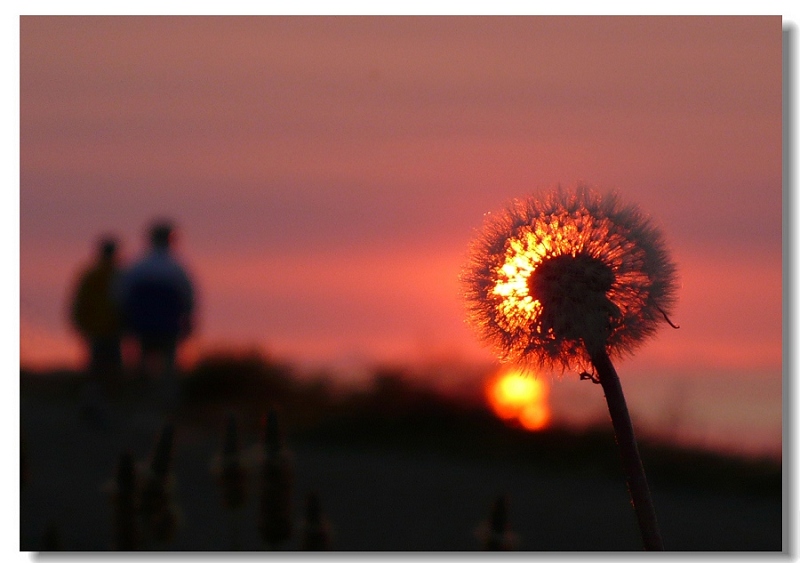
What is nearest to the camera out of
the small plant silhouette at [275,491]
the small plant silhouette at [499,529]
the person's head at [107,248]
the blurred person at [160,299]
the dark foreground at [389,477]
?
the small plant silhouette at [499,529]

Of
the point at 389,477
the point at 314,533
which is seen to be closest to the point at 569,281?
the point at 314,533

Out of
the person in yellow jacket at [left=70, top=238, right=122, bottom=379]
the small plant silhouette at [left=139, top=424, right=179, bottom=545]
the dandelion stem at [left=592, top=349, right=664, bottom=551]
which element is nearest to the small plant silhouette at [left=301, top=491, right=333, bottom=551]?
the small plant silhouette at [left=139, top=424, right=179, bottom=545]

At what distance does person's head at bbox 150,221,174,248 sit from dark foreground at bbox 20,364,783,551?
3.88 ft

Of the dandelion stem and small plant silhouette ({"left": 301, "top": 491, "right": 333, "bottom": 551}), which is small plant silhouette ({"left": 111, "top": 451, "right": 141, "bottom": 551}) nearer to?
small plant silhouette ({"left": 301, "top": 491, "right": 333, "bottom": 551})

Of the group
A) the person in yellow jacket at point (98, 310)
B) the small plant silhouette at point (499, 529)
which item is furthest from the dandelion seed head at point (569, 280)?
the person in yellow jacket at point (98, 310)

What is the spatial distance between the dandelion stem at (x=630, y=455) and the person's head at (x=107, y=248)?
5.04m

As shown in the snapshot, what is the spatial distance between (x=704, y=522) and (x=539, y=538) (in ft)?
2.88

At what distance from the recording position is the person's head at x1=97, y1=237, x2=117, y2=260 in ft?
21.6

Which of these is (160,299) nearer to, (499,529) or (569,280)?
(499,529)

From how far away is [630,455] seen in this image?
1812 millimetres

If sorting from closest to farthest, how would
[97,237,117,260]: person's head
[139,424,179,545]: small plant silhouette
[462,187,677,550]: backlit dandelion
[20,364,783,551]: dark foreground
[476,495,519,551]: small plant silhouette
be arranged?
[462,187,677,550]: backlit dandelion < [476,495,519,551]: small plant silhouette < [139,424,179,545]: small plant silhouette < [20,364,783,551]: dark foreground < [97,237,117,260]: person's head

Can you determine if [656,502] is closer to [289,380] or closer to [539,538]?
[539,538]

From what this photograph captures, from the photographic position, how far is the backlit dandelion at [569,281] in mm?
1996

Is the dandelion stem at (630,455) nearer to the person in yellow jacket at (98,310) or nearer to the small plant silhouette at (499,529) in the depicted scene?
the small plant silhouette at (499,529)
